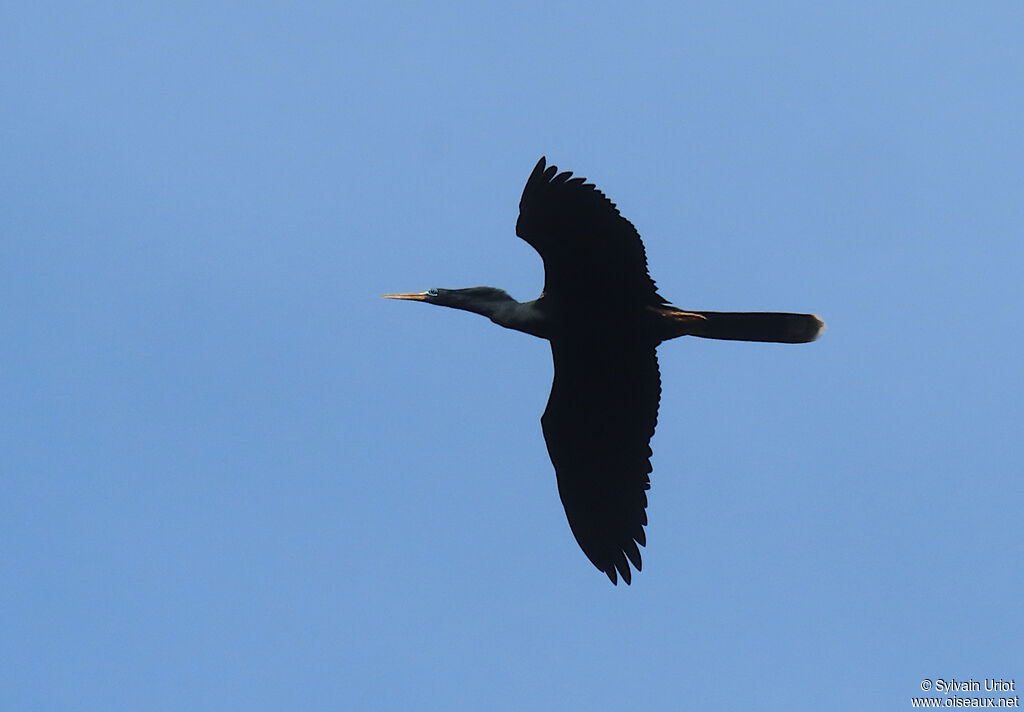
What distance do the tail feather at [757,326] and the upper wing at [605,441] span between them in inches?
23.8

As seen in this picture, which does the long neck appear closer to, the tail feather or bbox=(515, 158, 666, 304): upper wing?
bbox=(515, 158, 666, 304): upper wing

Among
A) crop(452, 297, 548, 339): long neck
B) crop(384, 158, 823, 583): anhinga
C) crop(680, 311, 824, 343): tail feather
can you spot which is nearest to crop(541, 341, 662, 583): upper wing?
crop(384, 158, 823, 583): anhinga

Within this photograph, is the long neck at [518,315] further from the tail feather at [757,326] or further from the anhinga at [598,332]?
the tail feather at [757,326]

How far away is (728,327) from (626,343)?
861 mm

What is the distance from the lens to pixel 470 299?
9.71 m

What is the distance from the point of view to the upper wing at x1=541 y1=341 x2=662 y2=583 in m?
9.48

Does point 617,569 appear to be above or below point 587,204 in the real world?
below

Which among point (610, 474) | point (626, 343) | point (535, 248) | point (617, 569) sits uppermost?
point (535, 248)

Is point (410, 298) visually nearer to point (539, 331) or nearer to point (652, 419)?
point (539, 331)

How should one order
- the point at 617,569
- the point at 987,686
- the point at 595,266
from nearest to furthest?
1. the point at 987,686
2. the point at 595,266
3. the point at 617,569

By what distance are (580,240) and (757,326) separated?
1601mm

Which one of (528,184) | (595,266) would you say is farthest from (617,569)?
(528,184)

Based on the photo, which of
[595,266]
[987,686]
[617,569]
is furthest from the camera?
[617,569]

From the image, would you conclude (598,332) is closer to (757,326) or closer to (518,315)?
(518,315)
